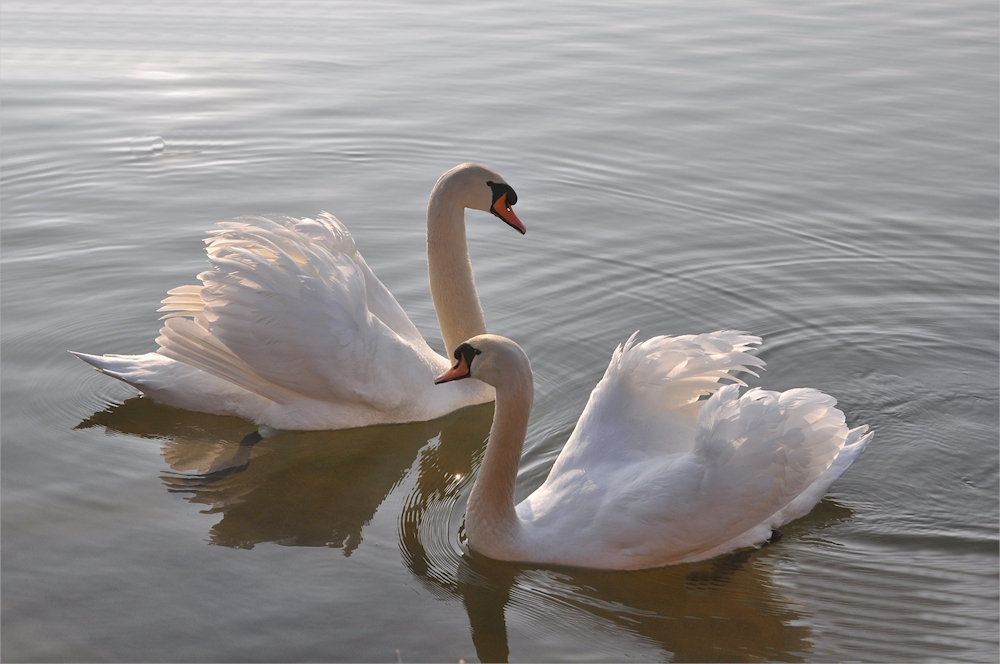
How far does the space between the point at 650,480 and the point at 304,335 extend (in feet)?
7.43

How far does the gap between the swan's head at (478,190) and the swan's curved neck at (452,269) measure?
0.03m

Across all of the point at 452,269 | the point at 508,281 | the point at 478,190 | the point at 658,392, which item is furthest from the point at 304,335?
the point at 508,281

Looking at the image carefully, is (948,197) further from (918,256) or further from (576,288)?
(576,288)

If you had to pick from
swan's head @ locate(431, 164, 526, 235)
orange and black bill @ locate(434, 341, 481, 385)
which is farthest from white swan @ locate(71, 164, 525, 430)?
orange and black bill @ locate(434, 341, 481, 385)

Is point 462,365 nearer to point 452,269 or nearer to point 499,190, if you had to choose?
point 452,269

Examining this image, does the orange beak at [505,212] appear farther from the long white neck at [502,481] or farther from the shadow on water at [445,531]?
the long white neck at [502,481]

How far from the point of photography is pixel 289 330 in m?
6.43

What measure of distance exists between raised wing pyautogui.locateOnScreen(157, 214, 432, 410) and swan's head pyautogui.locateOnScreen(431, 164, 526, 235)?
804 millimetres

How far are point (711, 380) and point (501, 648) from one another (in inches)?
69.8

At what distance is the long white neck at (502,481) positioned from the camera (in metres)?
5.29

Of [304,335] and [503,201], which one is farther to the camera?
[503,201]

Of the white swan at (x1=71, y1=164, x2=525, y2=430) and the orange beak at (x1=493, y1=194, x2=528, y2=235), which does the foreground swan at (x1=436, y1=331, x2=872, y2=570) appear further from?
the orange beak at (x1=493, y1=194, x2=528, y2=235)

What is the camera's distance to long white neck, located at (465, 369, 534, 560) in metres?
5.29

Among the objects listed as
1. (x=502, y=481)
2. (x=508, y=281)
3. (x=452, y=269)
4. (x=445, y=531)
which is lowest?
(x=445, y=531)
